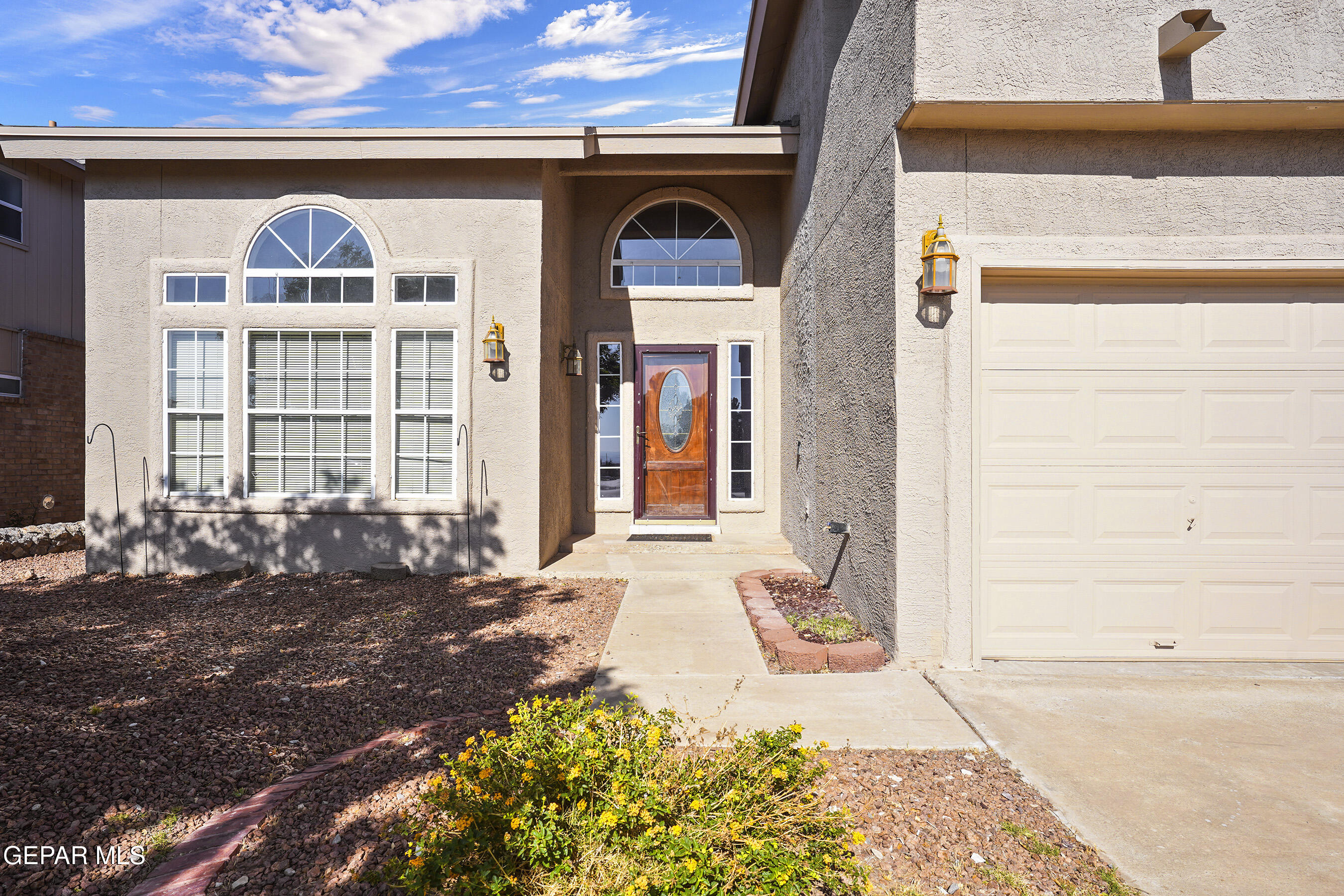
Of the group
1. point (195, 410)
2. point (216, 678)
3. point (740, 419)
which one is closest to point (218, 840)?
point (216, 678)

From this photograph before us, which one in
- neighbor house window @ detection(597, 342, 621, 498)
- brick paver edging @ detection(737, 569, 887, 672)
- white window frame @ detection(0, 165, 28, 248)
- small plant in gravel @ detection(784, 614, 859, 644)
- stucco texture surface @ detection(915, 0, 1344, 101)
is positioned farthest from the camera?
white window frame @ detection(0, 165, 28, 248)

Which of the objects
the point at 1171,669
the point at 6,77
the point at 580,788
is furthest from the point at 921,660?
the point at 6,77

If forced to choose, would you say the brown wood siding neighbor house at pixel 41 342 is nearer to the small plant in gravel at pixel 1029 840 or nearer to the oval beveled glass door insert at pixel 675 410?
the oval beveled glass door insert at pixel 675 410

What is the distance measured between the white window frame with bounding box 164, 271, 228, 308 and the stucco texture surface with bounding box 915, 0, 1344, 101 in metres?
6.25

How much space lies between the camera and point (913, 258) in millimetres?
3762

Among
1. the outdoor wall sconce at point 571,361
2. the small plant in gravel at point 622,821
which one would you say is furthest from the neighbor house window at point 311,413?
the small plant in gravel at point 622,821

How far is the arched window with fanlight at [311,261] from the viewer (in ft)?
19.8

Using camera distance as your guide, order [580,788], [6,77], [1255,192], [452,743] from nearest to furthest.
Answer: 1. [580,788]
2. [452,743]
3. [1255,192]
4. [6,77]

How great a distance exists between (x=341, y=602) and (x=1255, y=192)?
23.1 feet

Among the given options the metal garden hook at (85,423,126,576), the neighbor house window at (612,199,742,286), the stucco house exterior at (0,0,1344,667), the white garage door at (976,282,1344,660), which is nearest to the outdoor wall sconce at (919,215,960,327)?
the stucco house exterior at (0,0,1344,667)

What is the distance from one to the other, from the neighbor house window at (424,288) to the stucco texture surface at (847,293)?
3.51 metres

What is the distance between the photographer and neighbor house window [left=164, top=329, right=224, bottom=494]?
20.0 feet

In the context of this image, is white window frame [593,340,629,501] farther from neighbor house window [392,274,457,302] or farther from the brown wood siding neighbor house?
the brown wood siding neighbor house

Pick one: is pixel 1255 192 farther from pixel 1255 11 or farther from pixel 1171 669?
pixel 1171 669
